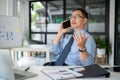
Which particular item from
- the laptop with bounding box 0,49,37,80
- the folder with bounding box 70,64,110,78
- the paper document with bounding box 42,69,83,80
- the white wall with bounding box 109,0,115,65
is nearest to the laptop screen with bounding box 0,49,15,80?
the laptop with bounding box 0,49,37,80

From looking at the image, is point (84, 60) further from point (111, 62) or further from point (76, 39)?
point (111, 62)

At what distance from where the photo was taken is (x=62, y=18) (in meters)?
6.35

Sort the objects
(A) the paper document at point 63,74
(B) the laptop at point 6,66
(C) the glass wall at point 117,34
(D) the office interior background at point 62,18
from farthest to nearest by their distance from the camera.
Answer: (D) the office interior background at point 62,18 → (C) the glass wall at point 117,34 → (A) the paper document at point 63,74 → (B) the laptop at point 6,66

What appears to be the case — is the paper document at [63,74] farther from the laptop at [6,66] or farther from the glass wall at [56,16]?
the glass wall at [56,16]

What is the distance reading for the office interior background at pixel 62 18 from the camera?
558 cm

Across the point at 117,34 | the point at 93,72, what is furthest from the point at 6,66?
the point at 117,34

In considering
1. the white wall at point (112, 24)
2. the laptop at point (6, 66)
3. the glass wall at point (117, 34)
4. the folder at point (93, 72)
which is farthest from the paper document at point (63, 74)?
the white wall at point (112, 24)

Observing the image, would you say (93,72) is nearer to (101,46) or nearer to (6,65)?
(6,65)

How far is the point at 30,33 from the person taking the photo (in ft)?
21.2

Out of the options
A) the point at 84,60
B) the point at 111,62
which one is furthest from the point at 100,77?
the point at 111,62

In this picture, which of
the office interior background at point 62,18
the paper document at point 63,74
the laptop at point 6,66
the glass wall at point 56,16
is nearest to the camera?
the laptop at point 6,66

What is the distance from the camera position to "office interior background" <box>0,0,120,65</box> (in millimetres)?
5577

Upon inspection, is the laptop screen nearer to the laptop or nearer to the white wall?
the laptop

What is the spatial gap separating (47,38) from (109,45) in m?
1.99
